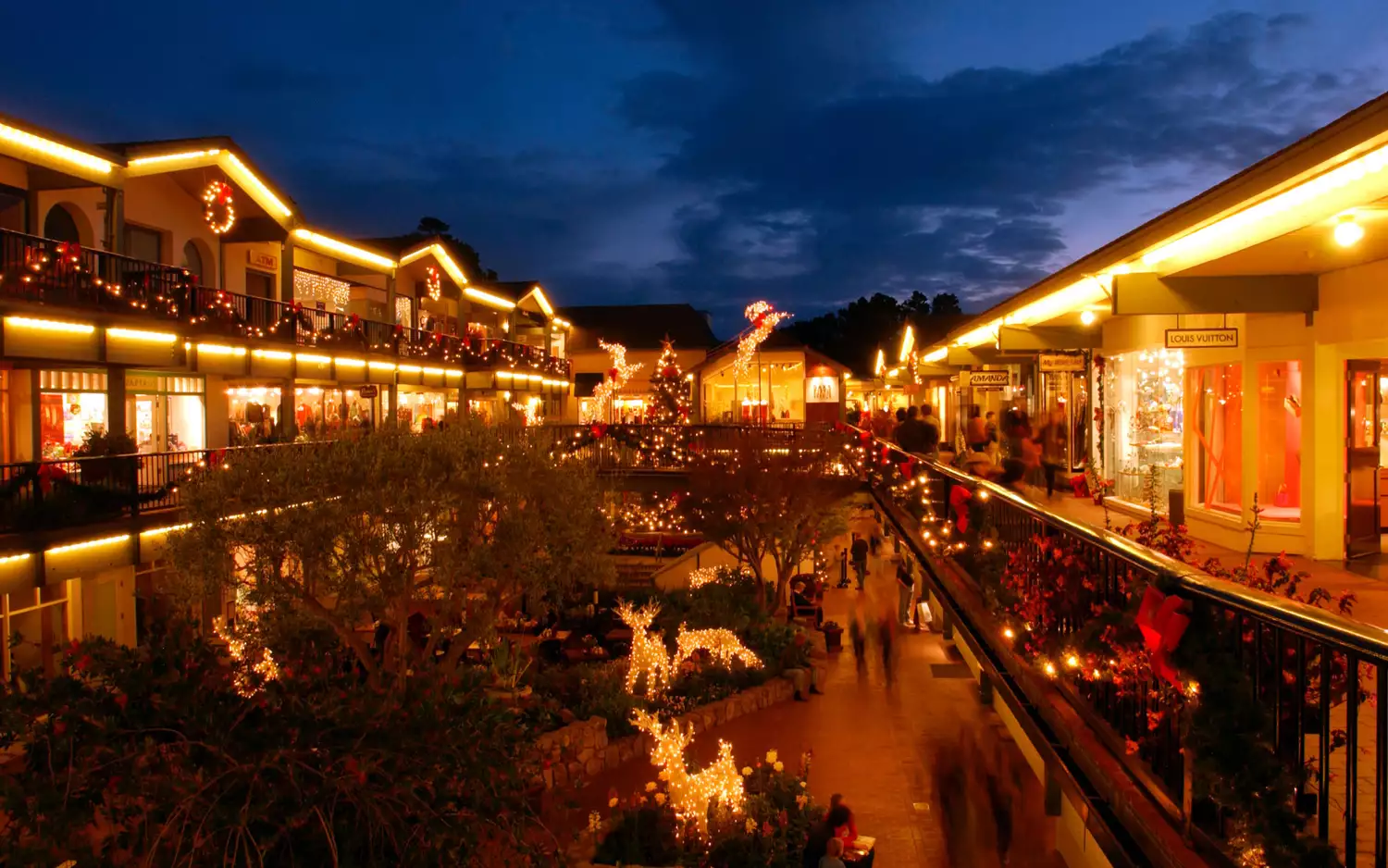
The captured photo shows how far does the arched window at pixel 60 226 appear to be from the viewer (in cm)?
1833

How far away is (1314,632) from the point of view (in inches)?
108

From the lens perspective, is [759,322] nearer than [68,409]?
No

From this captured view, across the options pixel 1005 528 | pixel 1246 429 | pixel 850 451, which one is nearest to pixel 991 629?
pixel 1005 528

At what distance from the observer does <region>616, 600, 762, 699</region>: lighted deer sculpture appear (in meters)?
18.8

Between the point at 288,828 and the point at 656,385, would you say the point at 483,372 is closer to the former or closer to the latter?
the point at 656,385

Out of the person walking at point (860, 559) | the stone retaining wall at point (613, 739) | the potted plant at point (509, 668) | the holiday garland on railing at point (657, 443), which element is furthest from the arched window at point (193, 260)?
the person walking at point (860, 559)

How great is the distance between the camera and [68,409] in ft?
62.5

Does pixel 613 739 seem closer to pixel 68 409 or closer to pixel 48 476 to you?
pixel 48 476

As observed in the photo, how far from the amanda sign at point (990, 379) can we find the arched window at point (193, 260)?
1794 centimetres

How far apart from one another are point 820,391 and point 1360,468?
33.9 metres

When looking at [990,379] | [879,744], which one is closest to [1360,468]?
[879,744]

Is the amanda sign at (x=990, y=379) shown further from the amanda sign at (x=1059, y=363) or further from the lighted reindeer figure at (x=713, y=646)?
the lighted reindeer figure at (x=713, y=646)

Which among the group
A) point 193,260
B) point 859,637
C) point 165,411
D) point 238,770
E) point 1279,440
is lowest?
point 859,637

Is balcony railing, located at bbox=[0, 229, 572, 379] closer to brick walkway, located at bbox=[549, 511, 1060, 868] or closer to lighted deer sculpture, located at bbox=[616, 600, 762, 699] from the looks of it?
lighted deer sculpture, located at bbox=[616, 600, 762, 699]
